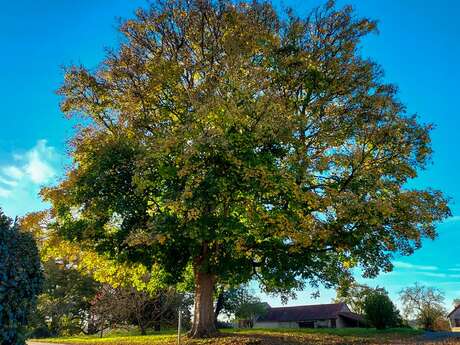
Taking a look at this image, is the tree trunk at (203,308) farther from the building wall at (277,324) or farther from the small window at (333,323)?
the building wall at (277,324)

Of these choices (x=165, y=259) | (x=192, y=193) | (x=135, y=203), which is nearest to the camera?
(x=192, y=193)

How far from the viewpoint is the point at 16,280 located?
24.3 feet

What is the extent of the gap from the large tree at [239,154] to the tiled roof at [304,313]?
4671 centimetres

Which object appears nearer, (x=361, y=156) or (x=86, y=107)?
(x=361, y=156)

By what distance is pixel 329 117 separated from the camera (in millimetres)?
20938

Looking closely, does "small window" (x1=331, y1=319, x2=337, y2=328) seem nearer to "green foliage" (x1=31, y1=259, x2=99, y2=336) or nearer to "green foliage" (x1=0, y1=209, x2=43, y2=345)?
"green foliage" (x1=31, y1=259, x2=99, y2=336)

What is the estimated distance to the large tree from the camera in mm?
16734

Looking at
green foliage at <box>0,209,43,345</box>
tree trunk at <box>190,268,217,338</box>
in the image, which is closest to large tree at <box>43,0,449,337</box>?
tree trunk at <box>190,268,217,338</box>

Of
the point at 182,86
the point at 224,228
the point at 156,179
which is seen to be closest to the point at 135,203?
the point at 156,179

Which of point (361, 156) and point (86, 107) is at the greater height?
point (86, 107)

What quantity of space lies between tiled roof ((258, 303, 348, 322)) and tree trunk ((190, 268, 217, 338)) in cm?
4686

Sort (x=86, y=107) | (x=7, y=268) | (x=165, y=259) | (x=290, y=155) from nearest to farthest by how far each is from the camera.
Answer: (x=7, y=268) → (x=290, y=155) → (x=165, y=259) → (x=86, y=107)

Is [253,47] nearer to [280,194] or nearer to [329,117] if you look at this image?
[329,117]

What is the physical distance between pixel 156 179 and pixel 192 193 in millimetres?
2911
